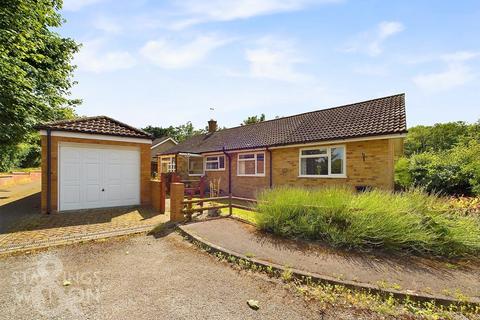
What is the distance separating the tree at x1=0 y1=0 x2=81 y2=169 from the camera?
8531mm

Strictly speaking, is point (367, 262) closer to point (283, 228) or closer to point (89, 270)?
point (283, 228)

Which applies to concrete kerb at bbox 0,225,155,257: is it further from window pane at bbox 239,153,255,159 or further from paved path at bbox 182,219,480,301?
window pane at bbox 239,153,255,159

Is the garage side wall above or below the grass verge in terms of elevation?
above

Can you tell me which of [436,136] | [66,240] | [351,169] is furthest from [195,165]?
[436,136]

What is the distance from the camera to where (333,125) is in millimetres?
12273

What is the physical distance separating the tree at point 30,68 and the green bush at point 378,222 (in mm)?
10070

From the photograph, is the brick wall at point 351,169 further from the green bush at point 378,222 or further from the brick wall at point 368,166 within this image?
the green bush at point 378,222

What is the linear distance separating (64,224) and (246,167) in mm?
9748

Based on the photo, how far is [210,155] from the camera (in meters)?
17.7

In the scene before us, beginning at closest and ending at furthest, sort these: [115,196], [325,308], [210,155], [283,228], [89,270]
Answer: [325,308] → [89,270] → [283,228] → [115,196] → [210,155]

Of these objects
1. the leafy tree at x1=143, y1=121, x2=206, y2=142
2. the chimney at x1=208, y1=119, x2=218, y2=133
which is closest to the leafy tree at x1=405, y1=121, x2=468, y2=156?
the chimney at x1=208, y1=119, x2=218, y2=133

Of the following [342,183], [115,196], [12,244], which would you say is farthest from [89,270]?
[342,183]

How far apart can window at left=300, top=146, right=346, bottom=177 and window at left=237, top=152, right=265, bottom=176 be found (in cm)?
272

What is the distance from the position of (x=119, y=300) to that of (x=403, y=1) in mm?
9122
